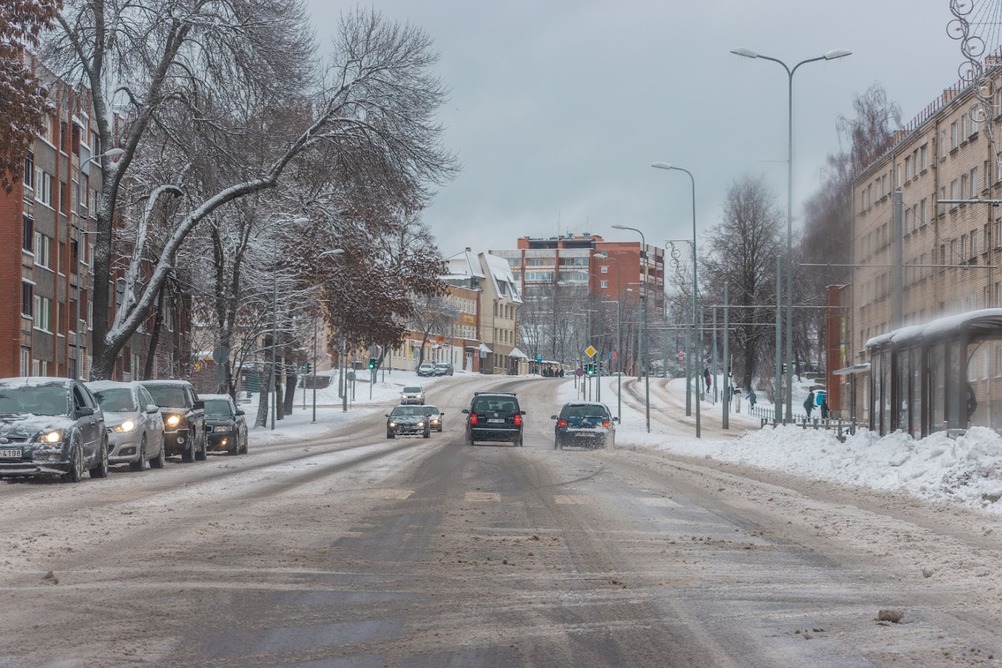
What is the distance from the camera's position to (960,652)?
308 inches

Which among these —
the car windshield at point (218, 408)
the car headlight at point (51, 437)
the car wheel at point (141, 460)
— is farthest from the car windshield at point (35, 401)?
the car windshield at point (218, 408)

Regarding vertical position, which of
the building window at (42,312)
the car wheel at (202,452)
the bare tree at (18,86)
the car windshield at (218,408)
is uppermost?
the bare tree at (18,86)

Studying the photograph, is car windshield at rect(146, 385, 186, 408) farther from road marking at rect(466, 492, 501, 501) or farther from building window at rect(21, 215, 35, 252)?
building window at rect(21, 215, 35, 252)

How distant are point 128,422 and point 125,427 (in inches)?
7.0

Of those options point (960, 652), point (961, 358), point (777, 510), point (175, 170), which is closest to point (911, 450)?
point (961, 358)

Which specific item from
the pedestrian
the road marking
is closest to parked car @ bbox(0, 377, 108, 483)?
the road marking

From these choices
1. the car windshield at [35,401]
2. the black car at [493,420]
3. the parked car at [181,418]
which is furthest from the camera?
the black car at [493,420]

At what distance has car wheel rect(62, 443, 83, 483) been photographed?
2355 cm

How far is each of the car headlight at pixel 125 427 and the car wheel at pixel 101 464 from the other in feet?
7.85

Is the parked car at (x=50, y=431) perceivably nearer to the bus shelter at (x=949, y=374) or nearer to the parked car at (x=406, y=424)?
the bus shelter at (x=949, y=374)

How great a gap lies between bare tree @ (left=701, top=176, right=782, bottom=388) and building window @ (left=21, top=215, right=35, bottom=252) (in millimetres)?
49001

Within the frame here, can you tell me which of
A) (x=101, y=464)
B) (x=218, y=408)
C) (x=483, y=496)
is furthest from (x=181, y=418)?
(x=483, y=496)

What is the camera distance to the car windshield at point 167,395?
34.1 meters

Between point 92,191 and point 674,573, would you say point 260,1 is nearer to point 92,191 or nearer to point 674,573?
point 674,573
